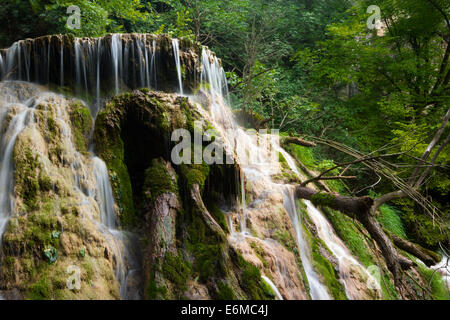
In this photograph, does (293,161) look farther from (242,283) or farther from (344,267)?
(242,283)

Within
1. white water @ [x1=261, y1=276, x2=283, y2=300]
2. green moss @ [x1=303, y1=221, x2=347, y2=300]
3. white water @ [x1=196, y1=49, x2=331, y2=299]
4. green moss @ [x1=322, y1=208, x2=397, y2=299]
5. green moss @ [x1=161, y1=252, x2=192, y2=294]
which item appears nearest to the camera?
green moss @ [x1=161, y1=252, x2=192, y2=294]

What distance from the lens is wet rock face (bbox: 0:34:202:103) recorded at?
6078mm

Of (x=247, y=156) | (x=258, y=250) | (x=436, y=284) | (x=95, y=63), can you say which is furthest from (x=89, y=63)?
(x=436, y=284)

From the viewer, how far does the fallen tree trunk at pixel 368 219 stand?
4.25 m

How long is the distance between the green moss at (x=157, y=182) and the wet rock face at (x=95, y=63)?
7.93 feet

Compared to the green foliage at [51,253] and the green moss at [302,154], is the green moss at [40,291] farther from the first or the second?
the green moss at [302,154]

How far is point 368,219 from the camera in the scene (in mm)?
4715

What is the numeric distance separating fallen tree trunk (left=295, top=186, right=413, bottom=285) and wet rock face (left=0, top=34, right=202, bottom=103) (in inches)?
161

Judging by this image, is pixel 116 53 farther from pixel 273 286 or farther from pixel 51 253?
pixel 273 286

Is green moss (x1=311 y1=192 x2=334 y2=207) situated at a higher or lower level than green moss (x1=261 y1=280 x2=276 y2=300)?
higher

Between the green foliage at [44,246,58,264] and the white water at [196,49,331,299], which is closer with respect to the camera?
the green foliage at [44,246,58,264]

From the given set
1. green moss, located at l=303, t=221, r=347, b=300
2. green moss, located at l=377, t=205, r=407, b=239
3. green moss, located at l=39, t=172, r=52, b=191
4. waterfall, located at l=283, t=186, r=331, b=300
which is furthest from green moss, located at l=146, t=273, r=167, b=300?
green moss, located at l=377, t=205, r=407, b=239

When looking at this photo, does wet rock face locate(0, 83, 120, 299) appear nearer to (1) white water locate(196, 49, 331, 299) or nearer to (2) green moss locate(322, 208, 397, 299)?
(1) white water locate(196, 49, 331, 299)
